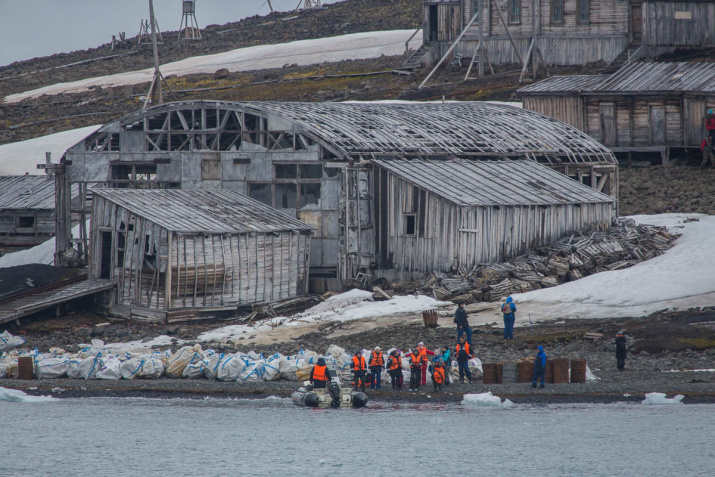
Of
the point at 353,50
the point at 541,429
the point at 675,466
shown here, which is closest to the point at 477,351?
the point at 541,429

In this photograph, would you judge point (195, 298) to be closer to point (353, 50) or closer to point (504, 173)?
point (504, 173)

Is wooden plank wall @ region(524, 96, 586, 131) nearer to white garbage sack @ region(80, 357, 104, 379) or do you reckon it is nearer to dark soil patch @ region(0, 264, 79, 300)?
dark soil patch @ region(0, 264, 79, 300)

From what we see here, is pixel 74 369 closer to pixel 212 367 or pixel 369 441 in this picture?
pixel 212 367

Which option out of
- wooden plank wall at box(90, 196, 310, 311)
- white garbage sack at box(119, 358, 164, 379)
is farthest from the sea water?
wooden plank wall at box(90, 196, 310, 311)

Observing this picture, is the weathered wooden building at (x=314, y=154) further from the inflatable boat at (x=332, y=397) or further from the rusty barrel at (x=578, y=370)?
the rusty barrel at (x=578, y=370)

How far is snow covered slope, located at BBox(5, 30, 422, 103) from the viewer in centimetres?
10694

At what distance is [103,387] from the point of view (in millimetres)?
33938

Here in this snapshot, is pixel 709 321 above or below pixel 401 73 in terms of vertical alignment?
below

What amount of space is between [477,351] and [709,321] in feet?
23.4

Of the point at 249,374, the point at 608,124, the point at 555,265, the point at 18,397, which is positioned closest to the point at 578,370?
the point at 249,374

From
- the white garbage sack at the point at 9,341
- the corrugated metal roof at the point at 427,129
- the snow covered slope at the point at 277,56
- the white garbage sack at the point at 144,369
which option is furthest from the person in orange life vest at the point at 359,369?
the snow covered slope at the point at 277,56

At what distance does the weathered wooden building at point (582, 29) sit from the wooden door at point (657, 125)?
1325 cm

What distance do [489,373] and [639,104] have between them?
31.1 meters

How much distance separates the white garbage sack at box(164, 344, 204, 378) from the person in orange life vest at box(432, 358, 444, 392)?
302 inches
